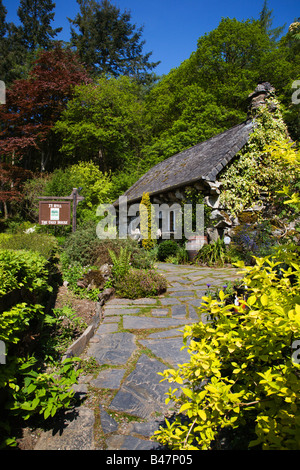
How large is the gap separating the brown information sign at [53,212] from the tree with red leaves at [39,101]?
999cm

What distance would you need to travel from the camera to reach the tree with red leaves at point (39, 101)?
1681 cm

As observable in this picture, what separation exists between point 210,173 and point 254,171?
5.49 feet

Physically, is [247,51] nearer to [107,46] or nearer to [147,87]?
[147,87]

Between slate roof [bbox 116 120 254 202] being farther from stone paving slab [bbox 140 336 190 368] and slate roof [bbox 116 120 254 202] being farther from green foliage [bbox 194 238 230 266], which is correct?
stone paving slab [bbox 140 336 190 368]

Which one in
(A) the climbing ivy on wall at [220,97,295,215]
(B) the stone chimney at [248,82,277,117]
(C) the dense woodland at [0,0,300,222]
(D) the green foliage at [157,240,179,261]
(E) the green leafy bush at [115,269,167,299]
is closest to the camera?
(E) the green leafy bush at [115,269,167,299]

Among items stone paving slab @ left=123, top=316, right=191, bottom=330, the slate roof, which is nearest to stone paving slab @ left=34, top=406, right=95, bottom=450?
stone paving slab @ left=123, top=316, right=191, bottom=330

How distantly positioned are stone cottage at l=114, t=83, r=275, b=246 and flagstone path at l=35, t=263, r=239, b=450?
4.71 m

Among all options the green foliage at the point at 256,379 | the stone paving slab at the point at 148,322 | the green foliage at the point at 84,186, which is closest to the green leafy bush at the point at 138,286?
the stone paving slab at the point at 148,322

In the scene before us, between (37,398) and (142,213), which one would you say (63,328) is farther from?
(142,213)

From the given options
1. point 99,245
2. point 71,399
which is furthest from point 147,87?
point 71,399

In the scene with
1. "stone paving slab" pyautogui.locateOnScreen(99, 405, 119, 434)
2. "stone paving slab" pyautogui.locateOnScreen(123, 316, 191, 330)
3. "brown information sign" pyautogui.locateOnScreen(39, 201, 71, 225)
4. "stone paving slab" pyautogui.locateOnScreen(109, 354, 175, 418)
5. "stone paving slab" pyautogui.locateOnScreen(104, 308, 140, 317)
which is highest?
"brown information sign" pyautogui.locateOnScreen(39, 201, 71, 225)

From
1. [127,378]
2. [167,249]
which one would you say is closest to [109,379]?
[127,378]

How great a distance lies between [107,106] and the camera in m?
17.4

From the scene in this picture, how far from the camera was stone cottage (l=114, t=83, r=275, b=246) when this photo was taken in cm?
875
